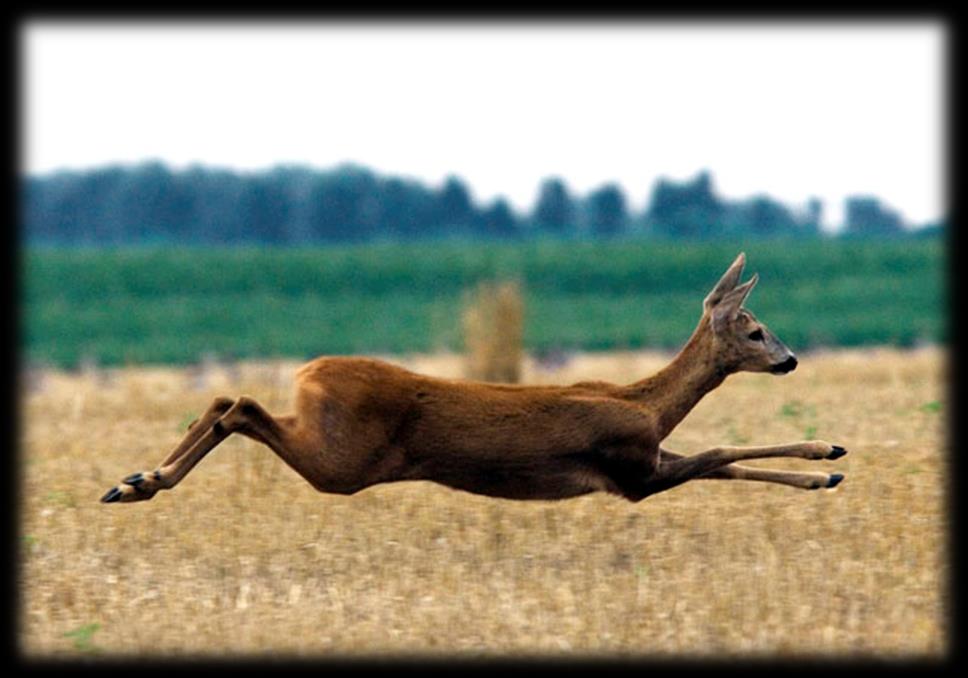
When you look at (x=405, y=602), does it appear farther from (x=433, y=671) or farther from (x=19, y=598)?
(x=19, y=598)

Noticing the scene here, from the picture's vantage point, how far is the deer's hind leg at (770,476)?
8.58 m

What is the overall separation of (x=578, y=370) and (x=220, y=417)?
1361 cm

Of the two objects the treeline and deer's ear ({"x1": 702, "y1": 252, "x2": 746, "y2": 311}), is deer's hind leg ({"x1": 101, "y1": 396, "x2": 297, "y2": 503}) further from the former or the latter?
the treeline

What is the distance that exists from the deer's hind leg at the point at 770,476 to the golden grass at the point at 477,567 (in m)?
0.25

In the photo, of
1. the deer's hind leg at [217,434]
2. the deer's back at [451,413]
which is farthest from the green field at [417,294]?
the deer's hind leg at [217,434]

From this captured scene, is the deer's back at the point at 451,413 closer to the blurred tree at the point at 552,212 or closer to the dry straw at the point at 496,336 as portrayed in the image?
the dry straw at the point at 496,336

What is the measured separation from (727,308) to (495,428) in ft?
4.31

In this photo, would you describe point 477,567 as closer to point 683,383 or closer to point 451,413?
point 451,413

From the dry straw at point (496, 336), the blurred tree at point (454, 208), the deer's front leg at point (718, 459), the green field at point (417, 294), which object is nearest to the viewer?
the deer's front leg at point (718, 459)

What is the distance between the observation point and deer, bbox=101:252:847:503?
26.0 ft

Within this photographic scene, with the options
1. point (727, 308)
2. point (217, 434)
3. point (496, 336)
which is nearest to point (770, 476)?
point (727, 308)

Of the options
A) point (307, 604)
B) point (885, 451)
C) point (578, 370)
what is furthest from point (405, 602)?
point (578, 370)

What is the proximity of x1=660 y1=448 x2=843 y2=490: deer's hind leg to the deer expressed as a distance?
0.16 feet

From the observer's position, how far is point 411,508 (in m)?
9.31
